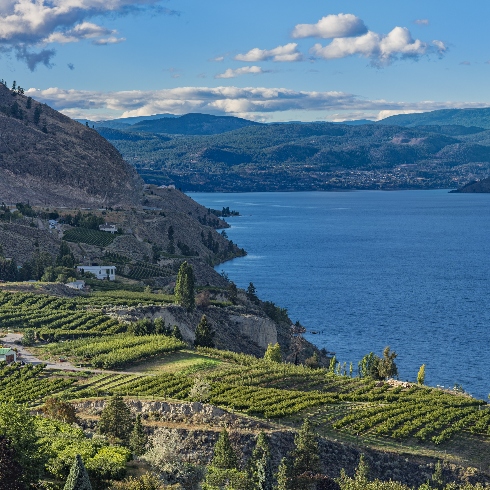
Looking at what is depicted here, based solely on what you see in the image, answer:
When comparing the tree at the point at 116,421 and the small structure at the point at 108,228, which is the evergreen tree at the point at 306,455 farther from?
the small structure at the point at 108,228

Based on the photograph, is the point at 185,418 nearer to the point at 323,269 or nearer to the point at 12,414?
the point at 12,414

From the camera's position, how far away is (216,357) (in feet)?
248

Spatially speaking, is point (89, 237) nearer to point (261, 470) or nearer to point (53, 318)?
point (53, 318)

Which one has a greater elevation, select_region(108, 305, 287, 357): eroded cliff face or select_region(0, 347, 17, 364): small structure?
select_region(0, 347, 17, 364): small structure

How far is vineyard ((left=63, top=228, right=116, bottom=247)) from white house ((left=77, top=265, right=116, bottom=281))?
24.9m

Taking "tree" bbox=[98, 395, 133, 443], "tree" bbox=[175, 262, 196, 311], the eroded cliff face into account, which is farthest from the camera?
"tree" bbox=[175, 262, 196, 311]

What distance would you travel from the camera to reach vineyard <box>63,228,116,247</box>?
15602 centimetres

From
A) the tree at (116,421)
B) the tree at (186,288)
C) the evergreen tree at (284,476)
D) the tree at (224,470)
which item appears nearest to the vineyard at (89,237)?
the tree at (186,288)

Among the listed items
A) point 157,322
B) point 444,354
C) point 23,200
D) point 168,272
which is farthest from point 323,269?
point 157,322

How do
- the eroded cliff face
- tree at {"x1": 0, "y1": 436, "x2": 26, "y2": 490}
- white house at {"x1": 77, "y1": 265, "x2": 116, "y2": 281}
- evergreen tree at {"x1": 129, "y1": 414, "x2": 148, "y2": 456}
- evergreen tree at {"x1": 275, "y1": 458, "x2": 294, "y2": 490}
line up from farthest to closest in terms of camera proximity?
1. white house at {"x1": 77, "y1": 265, "x2": 116, "y2": 281}
2. the eroded cliff face
3. evergreen tree at {"x1": 129, "y1": 414, "x2": 148, "y2": 456}
4. evergreen tree at {"x1": 275, "y1": 458, "x2": 294, "y2": 490}
5. tree at {"x1": 0, "y1": 436, "x2": 26, "y2": 490}

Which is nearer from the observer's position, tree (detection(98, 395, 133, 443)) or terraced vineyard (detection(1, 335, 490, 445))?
tree (detection(98, 395, 133, 443))

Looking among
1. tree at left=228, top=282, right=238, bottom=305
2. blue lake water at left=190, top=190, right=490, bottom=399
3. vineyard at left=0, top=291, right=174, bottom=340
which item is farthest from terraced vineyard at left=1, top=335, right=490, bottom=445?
tree at left=228, top=282, right=238, bottom=305

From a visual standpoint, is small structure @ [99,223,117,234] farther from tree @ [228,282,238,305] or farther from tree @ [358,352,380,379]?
tree @ [358,352,380,379]

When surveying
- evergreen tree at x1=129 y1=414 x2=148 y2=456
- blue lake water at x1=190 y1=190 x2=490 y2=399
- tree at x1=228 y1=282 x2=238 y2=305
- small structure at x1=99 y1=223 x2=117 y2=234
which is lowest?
blue lake water at x1=190 y1=190 x2=490 y2=399
